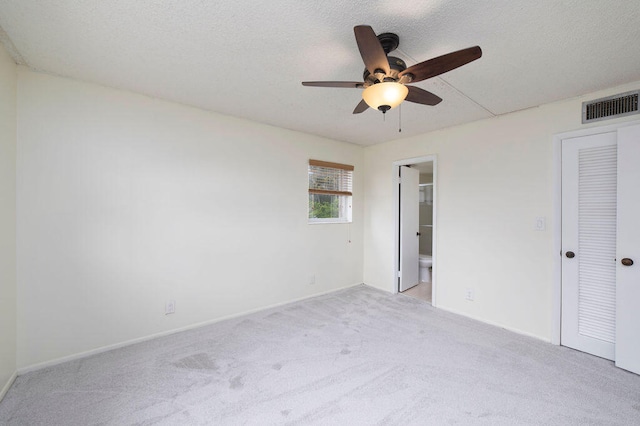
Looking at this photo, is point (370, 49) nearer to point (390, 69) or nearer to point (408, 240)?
point (390, 69)

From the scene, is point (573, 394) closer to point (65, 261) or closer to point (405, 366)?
point (405, 366)

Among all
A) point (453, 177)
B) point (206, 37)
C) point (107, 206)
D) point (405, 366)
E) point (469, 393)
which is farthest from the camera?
point (453, 177)

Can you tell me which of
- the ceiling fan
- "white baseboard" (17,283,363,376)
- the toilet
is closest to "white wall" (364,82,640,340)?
the toilet

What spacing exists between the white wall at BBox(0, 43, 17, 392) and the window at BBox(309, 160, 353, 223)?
277cm

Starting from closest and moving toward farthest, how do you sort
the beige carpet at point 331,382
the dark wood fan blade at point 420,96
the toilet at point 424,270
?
1. the beige carpet at point 331,382
2. the dark wood fan blade at point 420,96
3. the toilet at point 424,270

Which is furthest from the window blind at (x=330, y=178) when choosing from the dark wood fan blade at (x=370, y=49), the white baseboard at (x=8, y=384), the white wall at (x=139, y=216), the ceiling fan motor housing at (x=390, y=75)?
the white baseboard at (x=8, y=384)

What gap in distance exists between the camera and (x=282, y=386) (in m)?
1.95

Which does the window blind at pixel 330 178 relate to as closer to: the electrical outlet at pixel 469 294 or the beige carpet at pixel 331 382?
the beige carpet at pixel 331 382

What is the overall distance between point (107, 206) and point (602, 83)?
14.0 ft

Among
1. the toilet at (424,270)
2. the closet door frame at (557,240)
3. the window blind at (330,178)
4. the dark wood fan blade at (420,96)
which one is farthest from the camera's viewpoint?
the toilet at (424,270)

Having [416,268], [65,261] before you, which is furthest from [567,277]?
[65,261]

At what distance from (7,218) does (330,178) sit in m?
3.26

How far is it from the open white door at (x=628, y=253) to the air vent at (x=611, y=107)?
19cm

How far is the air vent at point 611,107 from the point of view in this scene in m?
2.23
